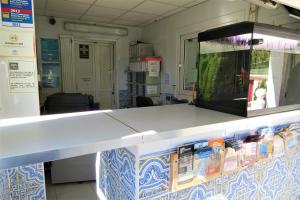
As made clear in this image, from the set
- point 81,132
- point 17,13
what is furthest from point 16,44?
point 81,132

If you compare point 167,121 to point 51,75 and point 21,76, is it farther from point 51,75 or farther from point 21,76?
point 51,75

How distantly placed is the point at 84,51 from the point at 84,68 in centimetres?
37

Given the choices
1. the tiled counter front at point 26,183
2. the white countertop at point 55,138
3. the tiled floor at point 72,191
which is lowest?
the tiled floor at point 72,191

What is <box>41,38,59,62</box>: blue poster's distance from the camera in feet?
13.5

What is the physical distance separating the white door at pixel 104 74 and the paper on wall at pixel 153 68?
4.03 feet

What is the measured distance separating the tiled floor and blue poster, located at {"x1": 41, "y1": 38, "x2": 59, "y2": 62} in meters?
2.57

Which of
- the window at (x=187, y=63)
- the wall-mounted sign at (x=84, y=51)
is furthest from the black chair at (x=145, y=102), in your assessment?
the wall-mounted sign at (x=84, y=51)

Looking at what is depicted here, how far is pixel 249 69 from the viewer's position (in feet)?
2.85

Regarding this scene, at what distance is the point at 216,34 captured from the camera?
101 cm

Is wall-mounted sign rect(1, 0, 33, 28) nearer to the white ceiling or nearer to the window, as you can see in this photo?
the white ceiling

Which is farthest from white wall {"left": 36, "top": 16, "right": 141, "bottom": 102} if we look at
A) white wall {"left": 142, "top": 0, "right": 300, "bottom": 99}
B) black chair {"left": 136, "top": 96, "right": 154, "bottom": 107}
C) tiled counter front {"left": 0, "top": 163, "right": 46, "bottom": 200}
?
tiled counter front {"left": 0, "top": 163, "right": 46, "bottom": 200}

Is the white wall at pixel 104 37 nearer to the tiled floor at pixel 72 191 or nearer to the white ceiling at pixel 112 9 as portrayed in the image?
the white ceiling at pixel 112 9

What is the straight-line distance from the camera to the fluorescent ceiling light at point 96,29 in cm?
421

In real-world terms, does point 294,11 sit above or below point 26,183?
above
